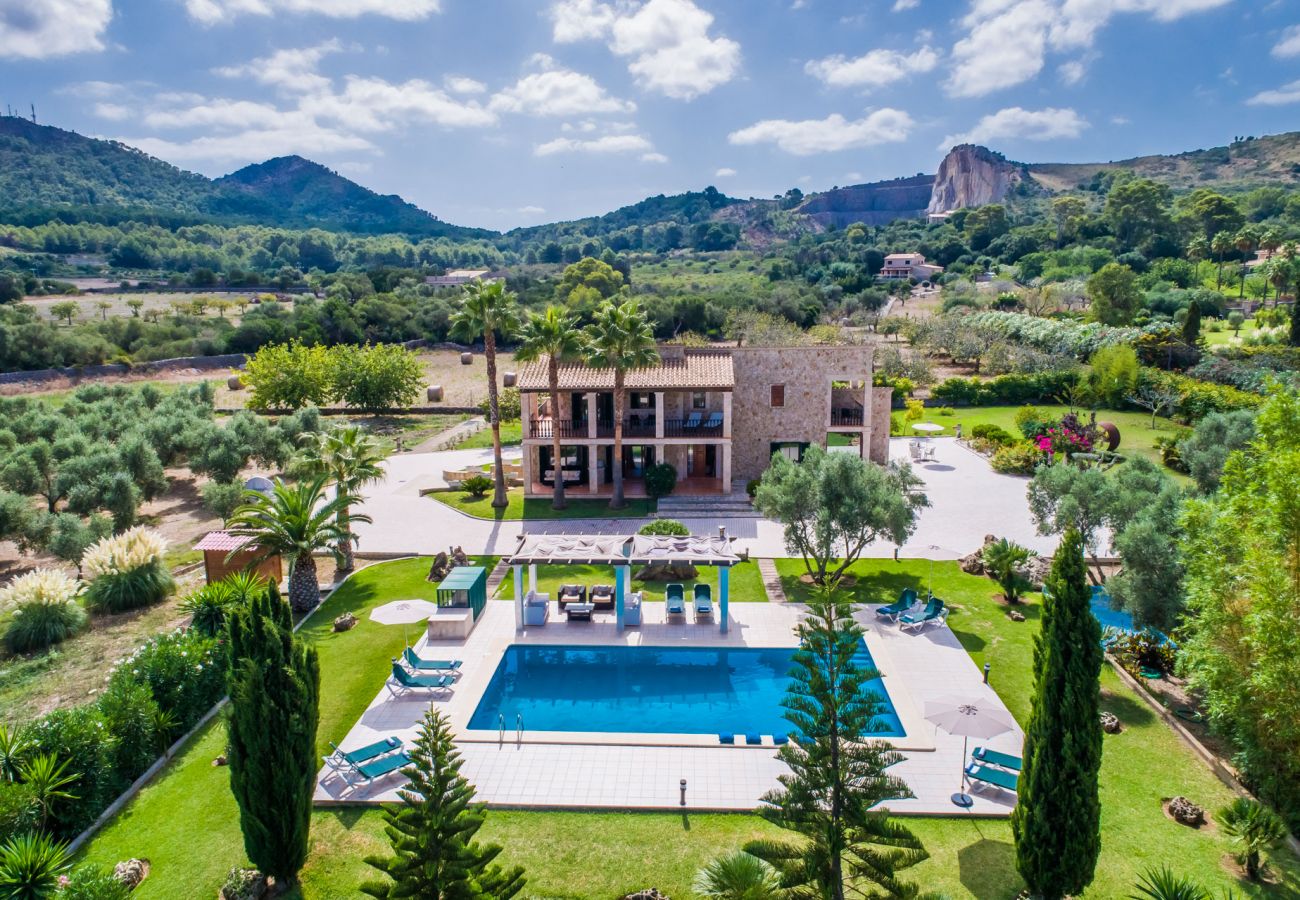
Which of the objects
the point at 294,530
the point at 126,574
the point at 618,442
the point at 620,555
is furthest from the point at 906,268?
the point at 126,574

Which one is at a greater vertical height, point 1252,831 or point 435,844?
point 435,844

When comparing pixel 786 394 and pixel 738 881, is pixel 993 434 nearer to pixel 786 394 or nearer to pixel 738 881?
pixel 786 394

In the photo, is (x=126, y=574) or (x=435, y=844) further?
(x=126, y=574)

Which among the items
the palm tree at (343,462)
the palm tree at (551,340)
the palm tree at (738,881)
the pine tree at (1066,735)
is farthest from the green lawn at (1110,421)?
the palm tree at (738,881)

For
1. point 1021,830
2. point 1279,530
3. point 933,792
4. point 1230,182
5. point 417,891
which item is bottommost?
point 933,792

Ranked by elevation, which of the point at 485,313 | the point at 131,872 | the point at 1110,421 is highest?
the point at 485,313

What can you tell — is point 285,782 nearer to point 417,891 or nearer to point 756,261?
point 417,891

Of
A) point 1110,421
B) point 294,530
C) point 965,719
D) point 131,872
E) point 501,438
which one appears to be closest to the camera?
point 131,872

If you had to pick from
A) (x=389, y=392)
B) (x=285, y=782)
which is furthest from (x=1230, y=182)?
(x=285, y=782)
